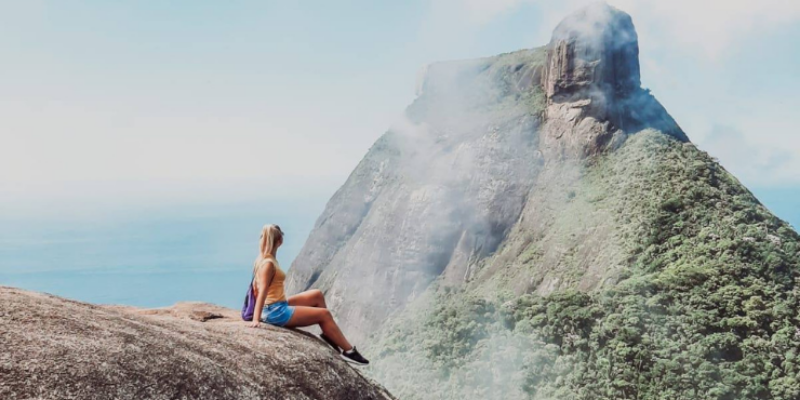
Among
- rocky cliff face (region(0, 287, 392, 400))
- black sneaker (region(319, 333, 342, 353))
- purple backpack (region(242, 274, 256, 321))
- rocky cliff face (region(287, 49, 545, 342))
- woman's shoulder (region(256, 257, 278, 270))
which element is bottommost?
rocky cliff face (region(0, 287, 392, 400))

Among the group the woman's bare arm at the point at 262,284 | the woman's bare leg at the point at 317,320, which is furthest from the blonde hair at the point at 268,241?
the woman's bare leg at the point at 317,320

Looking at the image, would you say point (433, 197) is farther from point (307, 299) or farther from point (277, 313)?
point (277, 313)

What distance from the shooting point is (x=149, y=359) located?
10.7 metres

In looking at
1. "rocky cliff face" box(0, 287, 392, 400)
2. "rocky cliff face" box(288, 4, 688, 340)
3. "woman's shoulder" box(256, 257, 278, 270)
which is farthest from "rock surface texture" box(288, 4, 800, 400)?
"woman's shoulder" box(256, 257, 278, 270)

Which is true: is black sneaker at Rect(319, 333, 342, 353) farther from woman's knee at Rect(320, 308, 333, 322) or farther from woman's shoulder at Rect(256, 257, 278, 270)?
woman's shoulder at Rect(256, 257, 278, 270)

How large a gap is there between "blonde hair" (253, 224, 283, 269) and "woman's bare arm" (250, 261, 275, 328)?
0.87ft

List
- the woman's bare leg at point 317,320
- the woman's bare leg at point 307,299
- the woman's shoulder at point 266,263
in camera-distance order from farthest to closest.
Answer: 1. the woman's bare leg at point 307,299
2. the woman's bare leg at point 317,320
3. the woman's shoulder at point 266,263

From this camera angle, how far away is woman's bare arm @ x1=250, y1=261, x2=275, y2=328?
1420 cm

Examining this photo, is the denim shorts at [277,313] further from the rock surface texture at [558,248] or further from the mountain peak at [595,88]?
the mountain peak at [595,88]

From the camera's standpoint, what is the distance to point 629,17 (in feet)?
456

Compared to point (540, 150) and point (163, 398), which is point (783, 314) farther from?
point (163, 398)

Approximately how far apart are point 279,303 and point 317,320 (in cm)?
93

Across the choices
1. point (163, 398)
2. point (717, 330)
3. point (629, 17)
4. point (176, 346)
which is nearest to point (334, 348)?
point (176, 346)

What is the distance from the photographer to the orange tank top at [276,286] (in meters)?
14.4
